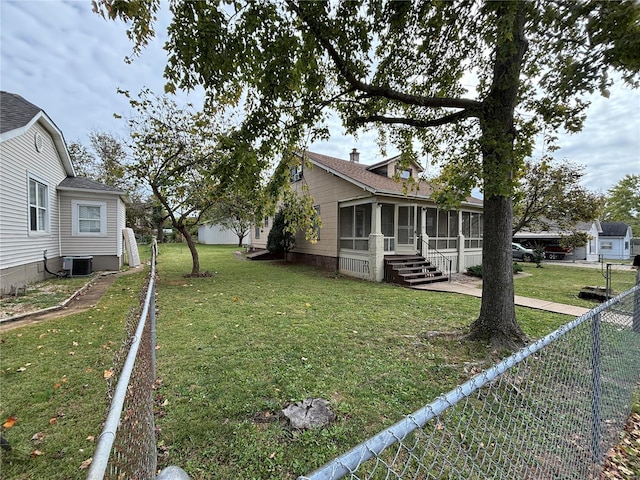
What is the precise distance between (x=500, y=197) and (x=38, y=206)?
1296 cm

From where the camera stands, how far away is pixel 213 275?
39.4ft

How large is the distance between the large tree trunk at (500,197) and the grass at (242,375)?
1.81 feet

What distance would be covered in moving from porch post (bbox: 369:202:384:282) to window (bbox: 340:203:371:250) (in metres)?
0.74

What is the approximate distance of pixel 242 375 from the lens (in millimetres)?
3672

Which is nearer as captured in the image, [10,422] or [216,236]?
[10,422]

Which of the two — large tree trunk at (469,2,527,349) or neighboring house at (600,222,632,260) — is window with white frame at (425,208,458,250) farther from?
neighboring house at (600,222,632,260)

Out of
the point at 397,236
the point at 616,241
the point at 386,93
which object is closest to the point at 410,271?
the point at 397,236

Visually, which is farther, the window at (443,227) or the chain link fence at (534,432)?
the window at (443,227)

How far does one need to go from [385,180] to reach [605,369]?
11606 millimetres

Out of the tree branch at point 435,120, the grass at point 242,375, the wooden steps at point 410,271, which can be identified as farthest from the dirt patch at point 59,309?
the wooden steps at point 410,271

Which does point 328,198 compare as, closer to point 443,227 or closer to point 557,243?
point 443,227

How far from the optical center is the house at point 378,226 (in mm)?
11594

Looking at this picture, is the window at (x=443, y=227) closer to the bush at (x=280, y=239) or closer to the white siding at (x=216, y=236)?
the bush at (x=280, y=239)

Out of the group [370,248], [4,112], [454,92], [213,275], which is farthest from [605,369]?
[4,112]
